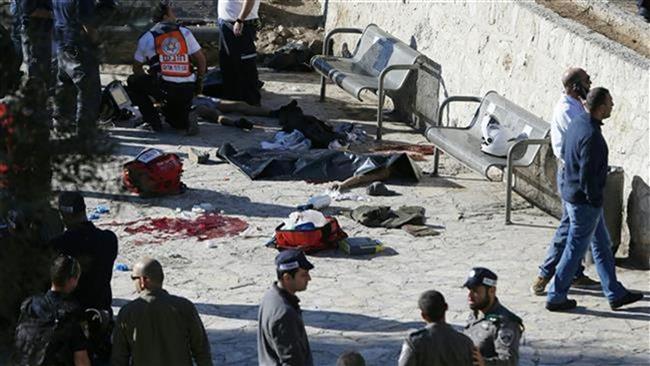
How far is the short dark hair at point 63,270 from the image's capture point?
911 centimetres

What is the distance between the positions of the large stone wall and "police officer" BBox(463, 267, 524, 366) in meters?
4.00

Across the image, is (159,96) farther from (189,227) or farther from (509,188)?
(509,188)

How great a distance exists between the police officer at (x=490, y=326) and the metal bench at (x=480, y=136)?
182 inches

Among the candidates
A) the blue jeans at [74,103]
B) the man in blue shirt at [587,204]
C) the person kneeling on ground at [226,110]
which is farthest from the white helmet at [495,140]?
the blue jeans at [74,103]

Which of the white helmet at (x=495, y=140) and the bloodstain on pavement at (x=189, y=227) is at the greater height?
the white helmet at (x=495, y=140)

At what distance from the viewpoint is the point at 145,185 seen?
14.1 m

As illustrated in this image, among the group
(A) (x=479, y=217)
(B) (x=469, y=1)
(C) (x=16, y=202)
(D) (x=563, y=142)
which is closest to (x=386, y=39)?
(B) (x=469, y=1)

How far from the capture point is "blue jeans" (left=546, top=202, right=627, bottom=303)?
11.4 metres

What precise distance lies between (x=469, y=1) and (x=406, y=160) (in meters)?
2.24

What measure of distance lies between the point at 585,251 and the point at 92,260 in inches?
151

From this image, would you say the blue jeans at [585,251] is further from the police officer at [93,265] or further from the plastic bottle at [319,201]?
the police officer at [93,265]

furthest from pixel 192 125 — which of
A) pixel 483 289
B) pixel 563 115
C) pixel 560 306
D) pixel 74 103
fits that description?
pixel 74 103

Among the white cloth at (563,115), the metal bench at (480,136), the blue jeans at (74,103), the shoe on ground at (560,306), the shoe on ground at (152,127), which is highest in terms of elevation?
the blue jeans at (74,103)

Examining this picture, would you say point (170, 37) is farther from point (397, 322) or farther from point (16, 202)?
point (16, 202)
